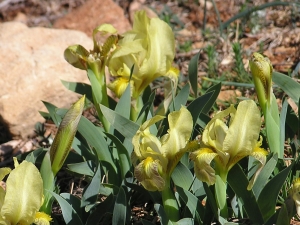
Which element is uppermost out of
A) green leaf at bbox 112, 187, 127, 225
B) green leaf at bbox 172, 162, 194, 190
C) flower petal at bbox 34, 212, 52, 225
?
green leaf at bbox 172, 162, 194, 190

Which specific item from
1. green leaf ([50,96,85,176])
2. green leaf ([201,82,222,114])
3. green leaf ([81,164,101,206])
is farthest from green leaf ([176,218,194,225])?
green leaf ([201,82,222,114])

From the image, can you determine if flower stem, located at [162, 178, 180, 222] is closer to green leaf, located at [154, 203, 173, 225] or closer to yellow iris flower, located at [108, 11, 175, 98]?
green leaf, located at [154, 203, 173, 225]

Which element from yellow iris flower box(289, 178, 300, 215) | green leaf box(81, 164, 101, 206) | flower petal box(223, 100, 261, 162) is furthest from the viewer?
green leaf box(81, 164, 101, 206)

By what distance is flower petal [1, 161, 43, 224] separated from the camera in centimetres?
175

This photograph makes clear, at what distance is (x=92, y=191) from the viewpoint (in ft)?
7.00

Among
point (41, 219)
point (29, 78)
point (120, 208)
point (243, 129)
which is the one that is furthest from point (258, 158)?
point (29, 78)

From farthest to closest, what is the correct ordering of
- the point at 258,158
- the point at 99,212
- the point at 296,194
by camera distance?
the point at 99,212, the point at 258,158, the point at 296,194

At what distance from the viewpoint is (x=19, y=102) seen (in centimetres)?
338

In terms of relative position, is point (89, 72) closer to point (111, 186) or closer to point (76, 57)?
point (76, 57)

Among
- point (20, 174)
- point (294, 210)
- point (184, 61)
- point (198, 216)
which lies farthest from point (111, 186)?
point (184, 61)

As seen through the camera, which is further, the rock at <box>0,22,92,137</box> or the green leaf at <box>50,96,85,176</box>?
the rock at <box>0,22,92,137</box>

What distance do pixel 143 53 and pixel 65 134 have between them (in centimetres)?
57

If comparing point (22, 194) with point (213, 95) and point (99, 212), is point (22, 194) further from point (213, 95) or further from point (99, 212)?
point (213, 95)

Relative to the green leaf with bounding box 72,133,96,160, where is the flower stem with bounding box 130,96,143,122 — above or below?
above
